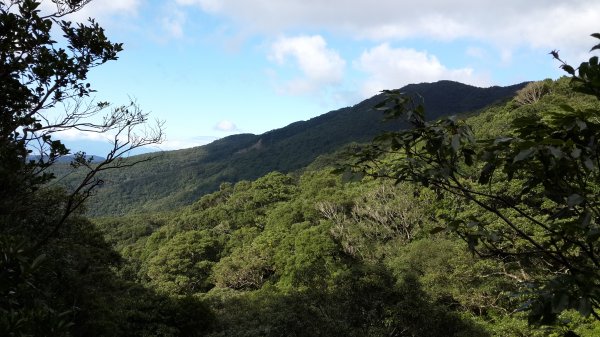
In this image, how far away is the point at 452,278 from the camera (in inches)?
826

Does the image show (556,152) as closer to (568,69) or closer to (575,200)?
(575,200)

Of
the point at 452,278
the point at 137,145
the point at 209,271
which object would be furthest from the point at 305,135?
the point at 137,145

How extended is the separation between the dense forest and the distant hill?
78.7 metres

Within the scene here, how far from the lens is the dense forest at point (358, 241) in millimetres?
1879

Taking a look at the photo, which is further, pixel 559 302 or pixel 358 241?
pixel 358 241

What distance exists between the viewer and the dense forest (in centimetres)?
188

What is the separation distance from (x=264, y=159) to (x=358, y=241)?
370ft

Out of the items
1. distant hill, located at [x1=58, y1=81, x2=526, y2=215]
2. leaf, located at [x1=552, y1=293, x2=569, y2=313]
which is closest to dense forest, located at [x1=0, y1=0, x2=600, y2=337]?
leaf, located at [x1=552, y1=293, x2=569, y2=313]

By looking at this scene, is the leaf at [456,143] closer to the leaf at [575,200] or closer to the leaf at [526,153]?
the leaf at [526,153]

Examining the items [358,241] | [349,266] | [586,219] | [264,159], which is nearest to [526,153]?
[586,219]

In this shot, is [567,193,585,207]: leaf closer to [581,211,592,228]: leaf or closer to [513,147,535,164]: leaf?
[581,211,592,228]: leaf

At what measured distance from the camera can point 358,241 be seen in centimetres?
3266

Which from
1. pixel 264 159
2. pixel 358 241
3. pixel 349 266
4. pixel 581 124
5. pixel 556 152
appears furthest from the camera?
pixel 264 159

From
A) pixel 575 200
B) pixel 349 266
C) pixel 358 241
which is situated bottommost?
pixel 349 266
